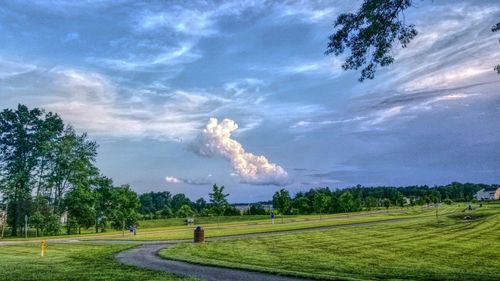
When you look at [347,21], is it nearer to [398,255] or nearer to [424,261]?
[424,261]

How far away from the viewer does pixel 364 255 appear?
24797 millimetres

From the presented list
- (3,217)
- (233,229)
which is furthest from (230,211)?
(3,217)

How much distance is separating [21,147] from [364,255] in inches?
2448

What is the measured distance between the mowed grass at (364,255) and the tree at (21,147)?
153ft

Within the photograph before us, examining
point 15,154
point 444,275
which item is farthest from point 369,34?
point 15,154

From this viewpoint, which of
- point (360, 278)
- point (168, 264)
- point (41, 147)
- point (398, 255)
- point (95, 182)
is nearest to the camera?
point (360, 278)

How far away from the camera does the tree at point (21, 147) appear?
6712 cm

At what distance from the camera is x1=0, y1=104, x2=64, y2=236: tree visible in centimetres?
6712

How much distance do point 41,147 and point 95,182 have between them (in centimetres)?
984

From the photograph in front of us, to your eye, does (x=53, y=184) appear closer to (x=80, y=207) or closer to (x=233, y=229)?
(x=80, y=207)

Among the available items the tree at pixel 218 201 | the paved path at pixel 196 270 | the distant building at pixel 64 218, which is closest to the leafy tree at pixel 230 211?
the tree at pixel 218 201

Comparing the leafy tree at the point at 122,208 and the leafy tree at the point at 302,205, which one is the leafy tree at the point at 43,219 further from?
the leafy tree at the point at 302,205

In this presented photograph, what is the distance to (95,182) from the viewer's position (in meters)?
73.6

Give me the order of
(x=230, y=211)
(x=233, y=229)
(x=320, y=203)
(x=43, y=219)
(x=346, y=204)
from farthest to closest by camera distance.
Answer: (x=346, y=204) < (x=320, y=203) < (x=230, y=211) < (x=43, y=219) < (x=233, y=229)
